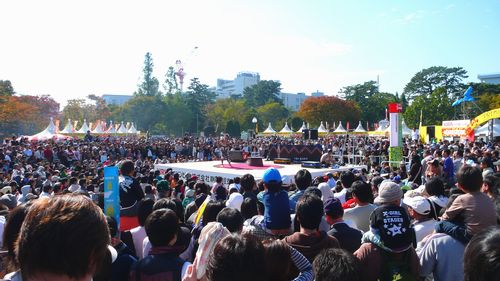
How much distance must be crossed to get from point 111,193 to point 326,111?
62.4 m

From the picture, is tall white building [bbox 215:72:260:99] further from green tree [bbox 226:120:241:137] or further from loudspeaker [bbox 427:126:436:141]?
loudspeaker [bbox 427:126:436:141]

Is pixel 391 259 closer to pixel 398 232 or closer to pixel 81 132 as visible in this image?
pixel 398 232

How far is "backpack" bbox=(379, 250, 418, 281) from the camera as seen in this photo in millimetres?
2895

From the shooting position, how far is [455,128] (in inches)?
1072

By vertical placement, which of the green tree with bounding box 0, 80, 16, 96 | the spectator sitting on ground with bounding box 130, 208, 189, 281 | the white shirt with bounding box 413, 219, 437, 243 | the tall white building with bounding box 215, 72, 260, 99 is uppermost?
the tall white building with bounding box 215, 72, 260, 99

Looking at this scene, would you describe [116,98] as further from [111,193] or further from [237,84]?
[111,193]

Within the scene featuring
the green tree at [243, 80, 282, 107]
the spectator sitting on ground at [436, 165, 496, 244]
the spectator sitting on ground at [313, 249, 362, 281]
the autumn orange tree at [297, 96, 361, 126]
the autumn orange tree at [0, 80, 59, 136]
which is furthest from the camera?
the green tree at [243, 80, 282, 107]

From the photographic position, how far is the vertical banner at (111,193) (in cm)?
500

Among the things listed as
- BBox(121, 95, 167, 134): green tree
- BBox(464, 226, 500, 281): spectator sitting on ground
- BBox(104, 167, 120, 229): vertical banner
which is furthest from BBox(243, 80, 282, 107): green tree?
BBox(464, 226, 500, 281): spectator sitting on ground

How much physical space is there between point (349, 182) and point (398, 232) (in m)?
3.70

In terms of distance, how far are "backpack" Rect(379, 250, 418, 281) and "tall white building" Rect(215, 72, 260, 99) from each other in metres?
152

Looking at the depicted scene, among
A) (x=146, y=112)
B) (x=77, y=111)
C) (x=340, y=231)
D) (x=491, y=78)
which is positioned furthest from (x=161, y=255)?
(x=491, y=78)

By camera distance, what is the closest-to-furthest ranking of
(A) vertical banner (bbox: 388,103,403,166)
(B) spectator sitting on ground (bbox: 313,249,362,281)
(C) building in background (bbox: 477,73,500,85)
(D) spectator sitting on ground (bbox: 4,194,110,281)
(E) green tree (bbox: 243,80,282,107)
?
(D) spectator sitting on ground (bbox: 4,194,110,281) → (B) spectator sitting on ground (bbox: 313,249,362,281) → (A) vertical banner (bbox: 388,103,403,166) → (E) green tree (bbox: 243,80,282,107) → (C) building in background (bbox: 477,73,500,85)

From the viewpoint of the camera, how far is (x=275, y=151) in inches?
975
